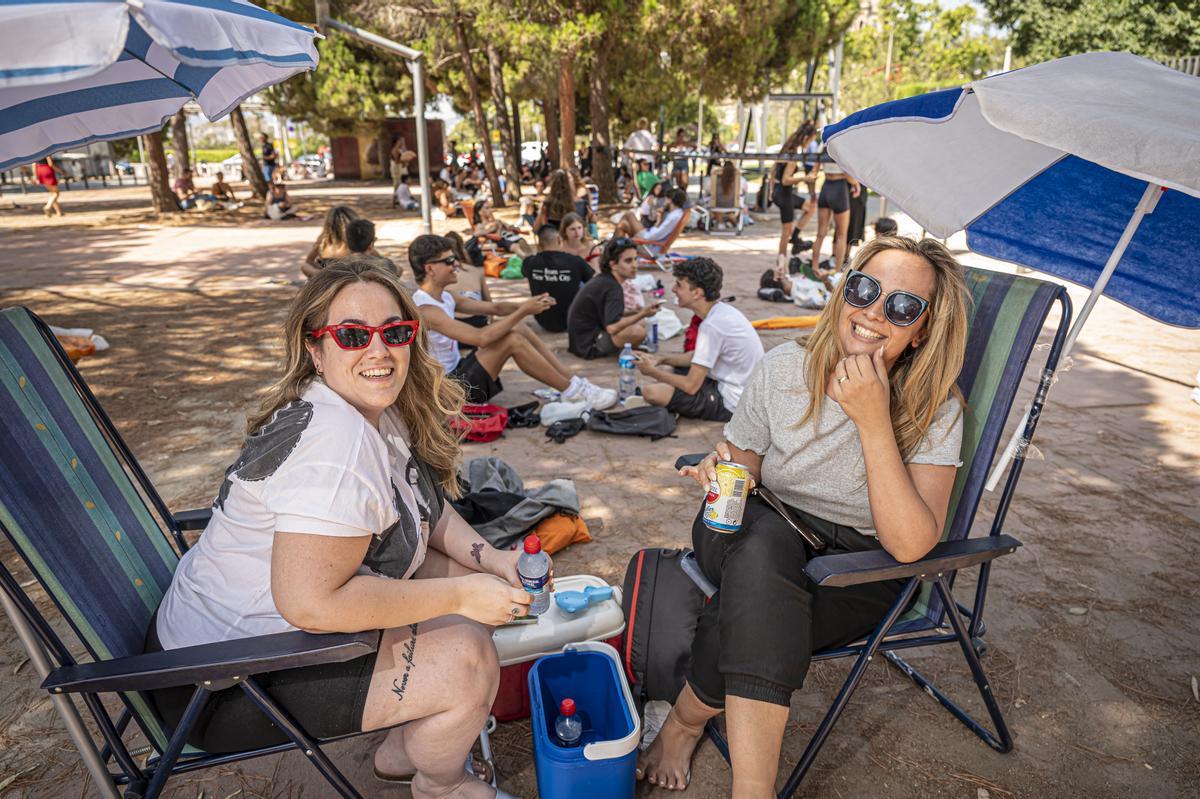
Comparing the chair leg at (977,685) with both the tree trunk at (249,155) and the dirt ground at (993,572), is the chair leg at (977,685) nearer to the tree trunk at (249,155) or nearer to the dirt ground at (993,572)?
the dirt ground at (993,572)

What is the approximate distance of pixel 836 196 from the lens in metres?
9.34

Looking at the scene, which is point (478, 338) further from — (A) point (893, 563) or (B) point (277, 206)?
(B) point (277, 206)

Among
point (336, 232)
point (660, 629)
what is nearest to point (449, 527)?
point (660, 629)

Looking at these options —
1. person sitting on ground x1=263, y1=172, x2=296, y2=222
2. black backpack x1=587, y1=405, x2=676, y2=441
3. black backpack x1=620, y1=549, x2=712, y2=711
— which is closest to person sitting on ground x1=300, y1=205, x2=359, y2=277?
black backpack x1=587, y1=405, x2=676, y2=441

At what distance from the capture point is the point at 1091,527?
12.0ft

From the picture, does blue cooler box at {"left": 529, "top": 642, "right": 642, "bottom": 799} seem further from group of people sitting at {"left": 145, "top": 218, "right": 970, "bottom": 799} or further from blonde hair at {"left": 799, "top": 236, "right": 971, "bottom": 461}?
blonde hair at {"left": 799, "top": 236, "right": 971, "bottom": 461}

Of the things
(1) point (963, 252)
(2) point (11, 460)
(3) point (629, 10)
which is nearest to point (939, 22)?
(3) point (629, 10)

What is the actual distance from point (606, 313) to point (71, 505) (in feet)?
15.9

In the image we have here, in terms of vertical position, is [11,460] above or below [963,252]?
above

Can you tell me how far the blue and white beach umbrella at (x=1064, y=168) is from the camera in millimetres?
1947

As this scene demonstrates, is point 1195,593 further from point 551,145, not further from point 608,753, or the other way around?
point 551,145

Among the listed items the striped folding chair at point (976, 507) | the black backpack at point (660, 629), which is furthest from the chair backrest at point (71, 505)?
the striped folding chair at point (976, 507)

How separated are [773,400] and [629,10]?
49.9ft

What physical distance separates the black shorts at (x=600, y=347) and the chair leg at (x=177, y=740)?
16.4 feet
